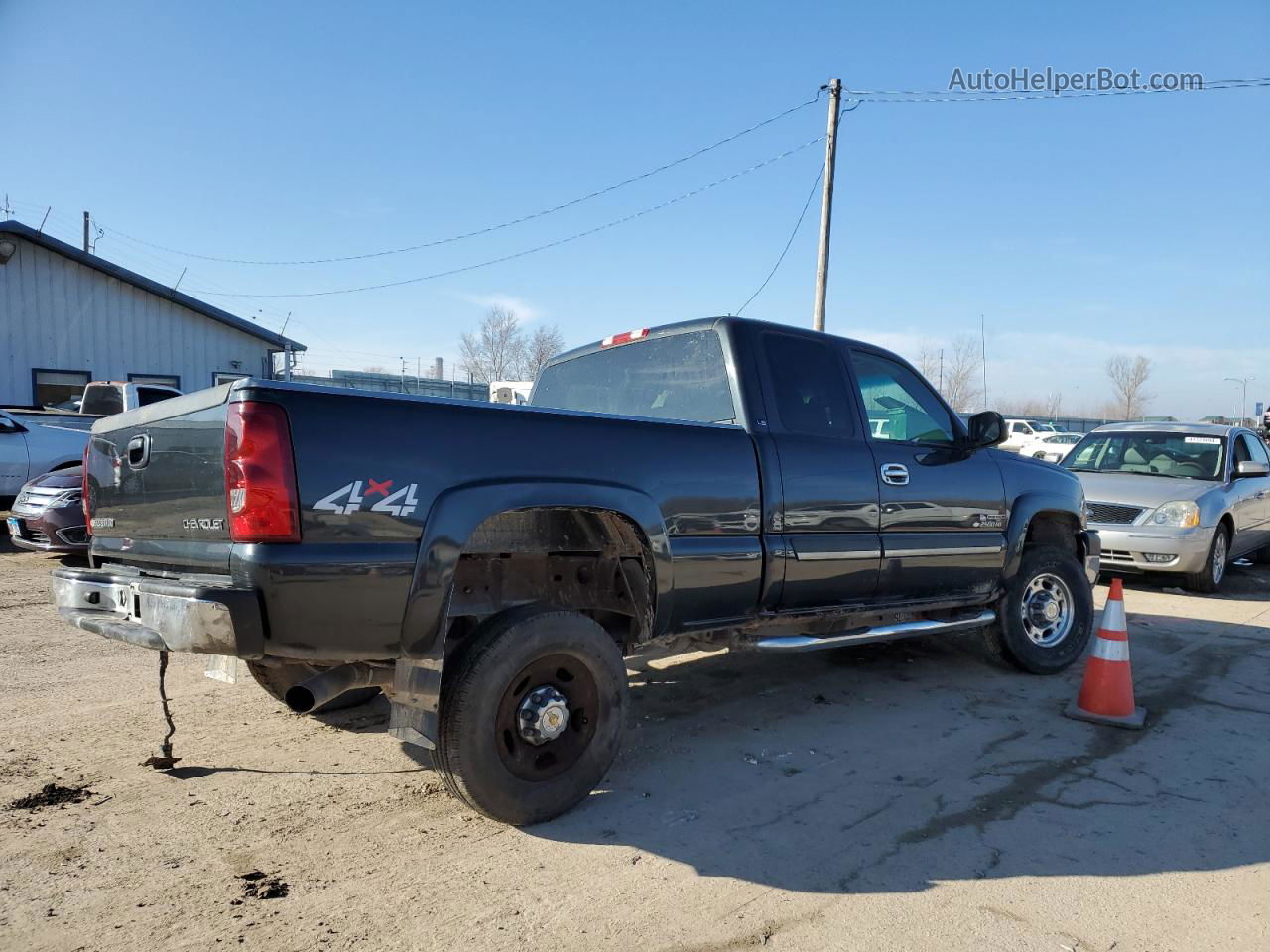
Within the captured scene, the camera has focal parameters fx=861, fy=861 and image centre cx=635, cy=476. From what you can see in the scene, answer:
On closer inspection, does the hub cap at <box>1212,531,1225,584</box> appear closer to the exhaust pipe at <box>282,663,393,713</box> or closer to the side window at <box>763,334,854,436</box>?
the side window at <box>763,334,854,436</box>

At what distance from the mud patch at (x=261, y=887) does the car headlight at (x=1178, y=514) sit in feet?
28.8

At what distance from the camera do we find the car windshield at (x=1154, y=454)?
9531 mm

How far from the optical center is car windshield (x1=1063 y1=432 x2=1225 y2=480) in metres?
9.53

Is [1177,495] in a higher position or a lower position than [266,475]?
lower

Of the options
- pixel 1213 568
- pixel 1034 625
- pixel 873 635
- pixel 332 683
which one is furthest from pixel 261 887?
pixel 1213 568

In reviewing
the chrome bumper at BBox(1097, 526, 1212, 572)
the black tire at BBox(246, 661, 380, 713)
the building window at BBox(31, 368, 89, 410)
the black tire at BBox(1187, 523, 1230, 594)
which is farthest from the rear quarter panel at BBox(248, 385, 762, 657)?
the building window at BBox(31, 368, 89, 410)

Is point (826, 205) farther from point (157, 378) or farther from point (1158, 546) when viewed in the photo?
point (157, 378)

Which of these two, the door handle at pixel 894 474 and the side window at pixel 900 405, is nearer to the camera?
the door handle at pixel 894 474

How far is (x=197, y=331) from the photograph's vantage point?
65.2 ft

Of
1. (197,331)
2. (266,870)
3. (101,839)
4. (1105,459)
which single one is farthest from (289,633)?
(197,331)

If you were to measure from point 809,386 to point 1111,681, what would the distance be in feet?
7.58

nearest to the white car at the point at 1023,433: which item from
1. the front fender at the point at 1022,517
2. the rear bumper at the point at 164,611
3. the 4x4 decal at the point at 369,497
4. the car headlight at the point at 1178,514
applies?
the car headlight at the point at 1178,514

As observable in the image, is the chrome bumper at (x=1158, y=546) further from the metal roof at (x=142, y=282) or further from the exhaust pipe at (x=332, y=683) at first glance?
the metal roof at (x=142, y=282)

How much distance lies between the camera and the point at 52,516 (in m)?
8.41
